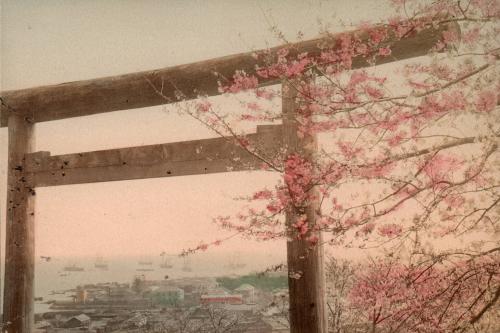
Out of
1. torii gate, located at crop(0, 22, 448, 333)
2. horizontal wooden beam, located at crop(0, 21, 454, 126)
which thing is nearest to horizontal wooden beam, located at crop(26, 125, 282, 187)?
torii gate, located at crop(0, 22, 448, 333)

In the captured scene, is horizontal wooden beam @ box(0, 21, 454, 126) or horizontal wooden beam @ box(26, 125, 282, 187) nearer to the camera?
horizontal wooden beam @ box(0, 21, 454, 126)

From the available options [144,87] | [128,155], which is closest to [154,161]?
[128,155]

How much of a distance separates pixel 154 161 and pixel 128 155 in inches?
9.7

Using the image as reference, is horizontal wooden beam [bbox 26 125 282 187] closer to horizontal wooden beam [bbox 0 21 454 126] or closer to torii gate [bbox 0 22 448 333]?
torii gate [bbox 0 22 448 333]

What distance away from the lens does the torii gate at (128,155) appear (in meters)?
2.80

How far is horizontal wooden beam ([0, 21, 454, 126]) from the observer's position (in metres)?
2.83

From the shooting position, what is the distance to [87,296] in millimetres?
4965

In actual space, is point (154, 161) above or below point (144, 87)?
below

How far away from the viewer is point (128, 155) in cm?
340

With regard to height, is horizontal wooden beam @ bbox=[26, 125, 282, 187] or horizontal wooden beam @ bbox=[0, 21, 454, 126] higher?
horizontal wooden beam @ bbox=[0, 21, 454, 126]

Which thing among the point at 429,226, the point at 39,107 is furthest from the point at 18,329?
the point at 429,226

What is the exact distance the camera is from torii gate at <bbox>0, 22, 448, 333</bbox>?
280 cm

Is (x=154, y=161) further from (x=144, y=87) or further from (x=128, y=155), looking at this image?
(x=144, y=87)

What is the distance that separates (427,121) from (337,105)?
56 cm
